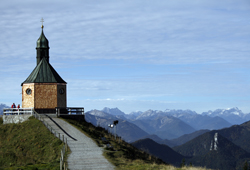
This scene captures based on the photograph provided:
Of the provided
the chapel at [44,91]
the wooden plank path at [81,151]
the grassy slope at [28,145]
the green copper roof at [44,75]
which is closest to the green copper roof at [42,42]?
the green copper roof at [44,75]

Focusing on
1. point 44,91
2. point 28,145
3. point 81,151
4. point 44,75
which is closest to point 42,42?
point 44,75

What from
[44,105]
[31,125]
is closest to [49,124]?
[31,125]

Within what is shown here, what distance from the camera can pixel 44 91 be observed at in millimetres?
57812

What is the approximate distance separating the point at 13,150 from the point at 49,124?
7.45 meters

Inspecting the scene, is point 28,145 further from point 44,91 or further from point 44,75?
point 44,75

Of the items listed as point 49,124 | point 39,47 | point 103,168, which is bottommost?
point 103,168

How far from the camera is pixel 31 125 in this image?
156 ft

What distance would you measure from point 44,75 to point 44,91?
9.56 ft

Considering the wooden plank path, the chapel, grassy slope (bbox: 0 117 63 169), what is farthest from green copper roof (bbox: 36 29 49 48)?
the wooden plank path

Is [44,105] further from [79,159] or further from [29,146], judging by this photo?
[79,159]

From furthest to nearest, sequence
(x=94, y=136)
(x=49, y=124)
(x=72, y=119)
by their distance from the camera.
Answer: (x=72, y=119) < (x=49, y=124) < (x=94, y=136)

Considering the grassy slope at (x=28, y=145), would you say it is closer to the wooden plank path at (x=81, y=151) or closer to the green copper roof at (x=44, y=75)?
the wooden plank path at (x=81, y=151)

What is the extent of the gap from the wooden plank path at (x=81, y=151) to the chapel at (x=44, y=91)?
23.5 ft

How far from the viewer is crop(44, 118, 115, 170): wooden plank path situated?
2850cm
